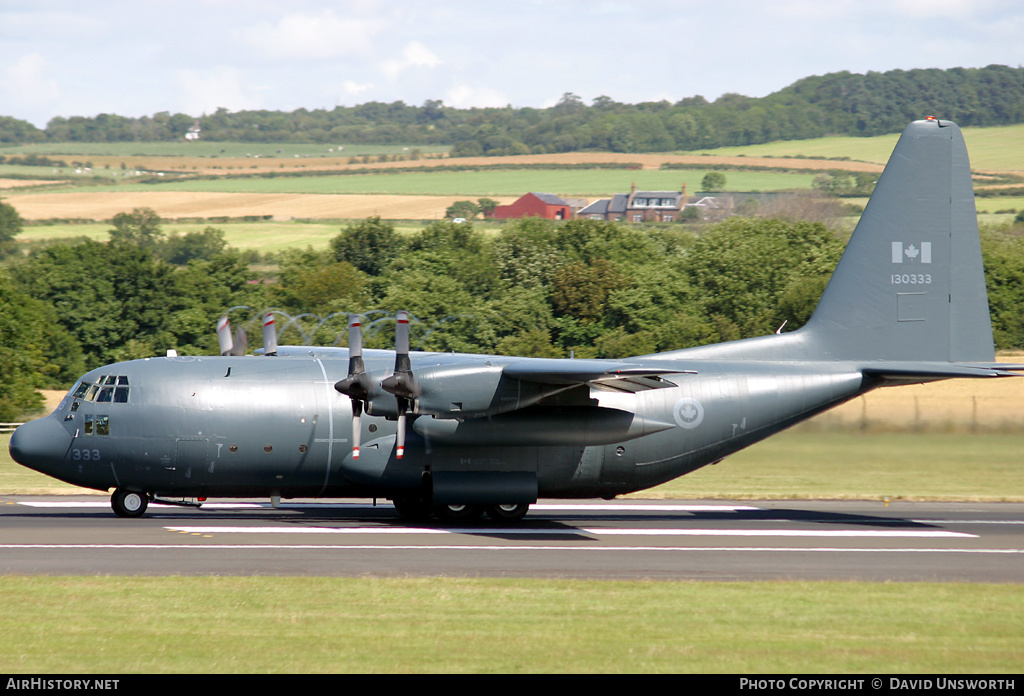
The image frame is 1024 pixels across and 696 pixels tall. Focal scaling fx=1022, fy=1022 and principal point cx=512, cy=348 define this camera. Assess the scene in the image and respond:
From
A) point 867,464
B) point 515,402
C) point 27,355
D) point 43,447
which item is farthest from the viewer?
point 27,355

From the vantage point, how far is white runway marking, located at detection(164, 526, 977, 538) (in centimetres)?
2045

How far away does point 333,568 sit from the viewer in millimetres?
16188

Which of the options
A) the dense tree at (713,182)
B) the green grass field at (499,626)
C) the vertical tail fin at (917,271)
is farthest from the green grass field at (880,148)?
the green grass field at (499,626)

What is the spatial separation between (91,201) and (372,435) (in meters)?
112

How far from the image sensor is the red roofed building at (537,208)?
113 m

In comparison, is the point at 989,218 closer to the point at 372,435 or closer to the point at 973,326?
the point at 973,326

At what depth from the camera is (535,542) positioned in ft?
63.9

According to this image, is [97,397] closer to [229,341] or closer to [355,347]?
[229,341]

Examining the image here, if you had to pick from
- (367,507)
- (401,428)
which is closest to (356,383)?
(401,428)

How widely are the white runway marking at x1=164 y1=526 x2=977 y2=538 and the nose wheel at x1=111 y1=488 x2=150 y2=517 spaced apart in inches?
54.6

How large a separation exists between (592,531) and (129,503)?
971 centimetres

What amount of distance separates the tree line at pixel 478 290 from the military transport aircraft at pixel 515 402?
35.5 m

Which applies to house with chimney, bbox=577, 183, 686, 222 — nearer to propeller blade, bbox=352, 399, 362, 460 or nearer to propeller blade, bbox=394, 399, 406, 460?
propeller blade, bbox=352, 399, 362, 460
